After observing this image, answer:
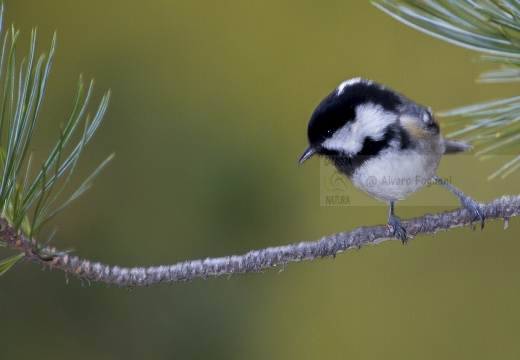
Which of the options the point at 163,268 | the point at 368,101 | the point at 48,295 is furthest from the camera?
the point at 48,295

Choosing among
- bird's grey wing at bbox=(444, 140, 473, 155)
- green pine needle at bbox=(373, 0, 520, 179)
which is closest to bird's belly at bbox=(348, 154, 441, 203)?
bird's grey wing at bbox=(444, 140, 473, 155)

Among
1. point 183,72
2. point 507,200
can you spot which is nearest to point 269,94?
point 183,72

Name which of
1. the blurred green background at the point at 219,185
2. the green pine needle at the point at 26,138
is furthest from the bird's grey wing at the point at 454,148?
the green pine needle at the point at 26,138

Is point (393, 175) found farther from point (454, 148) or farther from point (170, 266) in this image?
point (170, 266)

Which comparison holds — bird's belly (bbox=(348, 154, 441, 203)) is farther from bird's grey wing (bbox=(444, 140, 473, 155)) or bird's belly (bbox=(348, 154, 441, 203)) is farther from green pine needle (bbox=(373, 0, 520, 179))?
green pine needle (bbox=(373, 0, 520, 179))

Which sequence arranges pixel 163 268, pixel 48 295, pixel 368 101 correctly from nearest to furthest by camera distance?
1. pixel 163 268
2. pixel 368 101
3. pixel 48 295

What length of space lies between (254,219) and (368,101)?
0.39 m

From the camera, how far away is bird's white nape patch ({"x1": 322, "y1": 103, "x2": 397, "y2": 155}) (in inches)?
33.1

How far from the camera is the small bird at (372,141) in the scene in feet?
2.71


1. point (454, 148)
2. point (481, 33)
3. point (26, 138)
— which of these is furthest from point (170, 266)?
point (454, 148)

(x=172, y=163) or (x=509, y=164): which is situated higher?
(x=509, y=164)

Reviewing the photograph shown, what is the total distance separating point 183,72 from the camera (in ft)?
3.98

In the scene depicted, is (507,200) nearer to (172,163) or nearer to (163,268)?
(163,268)
